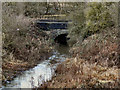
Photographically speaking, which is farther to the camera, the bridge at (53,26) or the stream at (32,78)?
the bridge at (53,26)

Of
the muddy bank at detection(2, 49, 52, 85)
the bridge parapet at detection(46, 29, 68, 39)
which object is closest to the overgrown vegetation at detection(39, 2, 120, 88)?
the muddy bank at detection(2, 49, 52, 85)

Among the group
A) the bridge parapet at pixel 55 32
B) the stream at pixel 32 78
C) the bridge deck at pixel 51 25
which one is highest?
the bridge deck at pixel 51 25

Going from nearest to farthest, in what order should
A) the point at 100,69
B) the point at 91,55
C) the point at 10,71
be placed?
the point at 100,69
the point at 10,71
the point at 91,55

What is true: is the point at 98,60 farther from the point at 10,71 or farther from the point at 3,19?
the point at 3,19

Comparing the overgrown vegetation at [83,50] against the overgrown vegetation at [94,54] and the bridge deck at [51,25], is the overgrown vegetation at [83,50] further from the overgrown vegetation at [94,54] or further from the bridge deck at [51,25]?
the bridge deck at [51,25]

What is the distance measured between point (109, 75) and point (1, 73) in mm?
4900

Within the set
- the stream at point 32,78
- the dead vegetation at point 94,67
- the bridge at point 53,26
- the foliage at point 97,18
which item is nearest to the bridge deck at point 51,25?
the bridge at point 53,26

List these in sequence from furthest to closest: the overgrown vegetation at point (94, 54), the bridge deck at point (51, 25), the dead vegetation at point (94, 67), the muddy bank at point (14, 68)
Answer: the bridge deck at point (51, 25) < the muddy bank at point (14, 68) < the overgrown vegetation at point (94, 54) < the dead vegetation at point (94, 67)

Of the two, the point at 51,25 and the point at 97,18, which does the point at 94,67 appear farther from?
the point at 51,25

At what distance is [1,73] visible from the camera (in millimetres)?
9242

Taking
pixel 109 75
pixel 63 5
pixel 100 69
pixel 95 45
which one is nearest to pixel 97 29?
pixel 95 45

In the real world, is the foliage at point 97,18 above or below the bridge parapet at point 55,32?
below

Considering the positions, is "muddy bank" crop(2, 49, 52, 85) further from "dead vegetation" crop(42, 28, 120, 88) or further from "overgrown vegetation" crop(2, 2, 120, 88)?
"dead vegetation" crop(42, 28, 120, 88)

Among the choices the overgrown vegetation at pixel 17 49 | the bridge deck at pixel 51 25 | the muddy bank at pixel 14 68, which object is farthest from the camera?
the bridge deck at pixel 51 25
